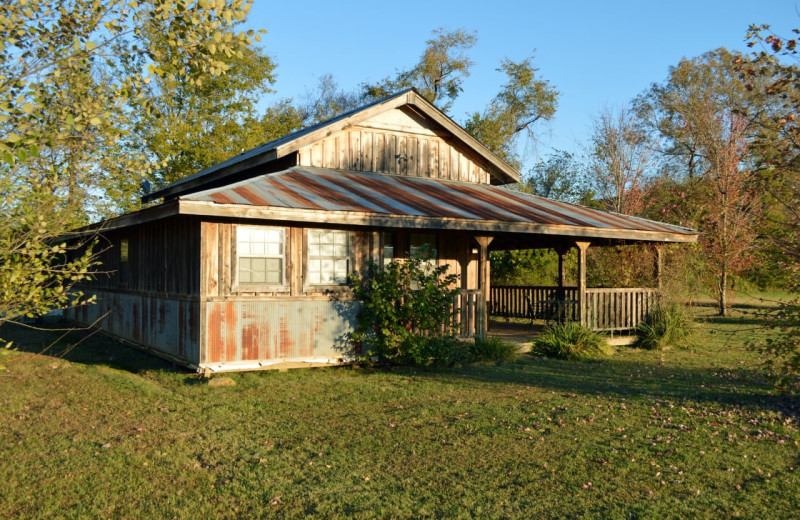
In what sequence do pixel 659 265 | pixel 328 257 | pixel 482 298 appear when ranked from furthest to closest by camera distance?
1. pixel 659 265
2. pixel 482 298
3. pixel 328 257

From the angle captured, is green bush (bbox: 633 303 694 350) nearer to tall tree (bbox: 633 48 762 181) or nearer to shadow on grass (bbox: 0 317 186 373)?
shadow on grass (bbox: 0 317 186 373)

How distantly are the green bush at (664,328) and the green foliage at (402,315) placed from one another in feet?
19.6

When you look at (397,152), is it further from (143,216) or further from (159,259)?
(143,216)

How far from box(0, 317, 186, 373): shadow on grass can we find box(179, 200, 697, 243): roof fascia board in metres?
3.12

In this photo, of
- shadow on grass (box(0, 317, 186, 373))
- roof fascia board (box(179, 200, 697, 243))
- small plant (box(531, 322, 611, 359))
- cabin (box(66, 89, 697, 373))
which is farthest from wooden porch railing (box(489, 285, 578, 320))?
shadow on grass (box(0, 317, 186, 373))

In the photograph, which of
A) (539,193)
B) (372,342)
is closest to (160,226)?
(372,342)

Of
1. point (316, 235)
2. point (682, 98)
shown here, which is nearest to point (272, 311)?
point (316, 235)

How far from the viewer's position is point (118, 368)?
12359mm

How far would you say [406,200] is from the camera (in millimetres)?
13109

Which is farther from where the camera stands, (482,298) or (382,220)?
(482,298)

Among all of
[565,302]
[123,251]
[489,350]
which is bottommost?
[489,350]

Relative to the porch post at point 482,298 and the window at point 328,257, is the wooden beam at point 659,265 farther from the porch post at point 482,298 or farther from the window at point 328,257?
the window at point 328,257

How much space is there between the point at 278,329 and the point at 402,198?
145 inches

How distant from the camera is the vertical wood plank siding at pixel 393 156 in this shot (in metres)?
15.2
